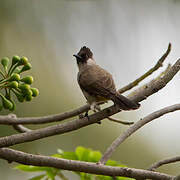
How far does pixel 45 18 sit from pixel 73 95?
5.70 feet

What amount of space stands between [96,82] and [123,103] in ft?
2.39

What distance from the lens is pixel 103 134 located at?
548 cm

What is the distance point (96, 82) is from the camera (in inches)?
126

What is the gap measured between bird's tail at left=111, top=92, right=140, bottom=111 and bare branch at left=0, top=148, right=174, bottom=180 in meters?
0.43

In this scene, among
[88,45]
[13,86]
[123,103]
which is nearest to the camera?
[13,86]

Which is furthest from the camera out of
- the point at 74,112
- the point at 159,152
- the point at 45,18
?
the point at 45,18

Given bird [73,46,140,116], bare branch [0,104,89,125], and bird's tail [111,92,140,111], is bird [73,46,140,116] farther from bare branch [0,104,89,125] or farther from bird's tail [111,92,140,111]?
bare branch [0,104,89,125]

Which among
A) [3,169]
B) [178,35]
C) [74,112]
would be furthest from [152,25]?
[74,112]

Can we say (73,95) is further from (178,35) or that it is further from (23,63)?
(23,63)

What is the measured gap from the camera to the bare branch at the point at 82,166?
6.00 ft

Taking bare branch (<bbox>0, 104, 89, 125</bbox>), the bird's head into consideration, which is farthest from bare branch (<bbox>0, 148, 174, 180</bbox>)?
the bird's head

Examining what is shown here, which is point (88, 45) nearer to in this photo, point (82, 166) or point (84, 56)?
point (84, 56)

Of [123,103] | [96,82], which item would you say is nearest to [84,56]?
[96,82]

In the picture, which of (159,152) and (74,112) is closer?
(74,112)
